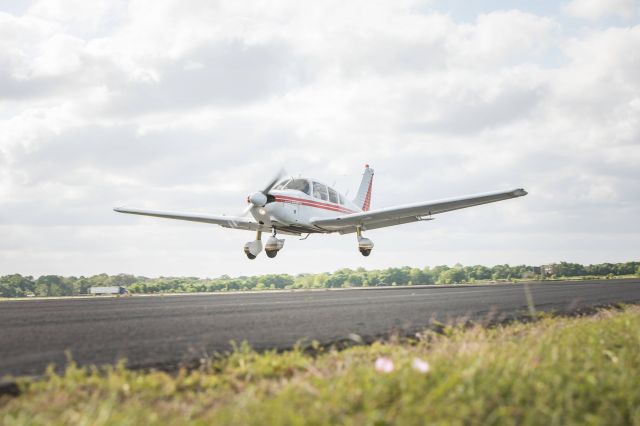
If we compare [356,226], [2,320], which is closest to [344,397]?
[2,320]

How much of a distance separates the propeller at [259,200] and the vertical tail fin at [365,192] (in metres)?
11.1

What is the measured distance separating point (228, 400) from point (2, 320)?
23.1ft

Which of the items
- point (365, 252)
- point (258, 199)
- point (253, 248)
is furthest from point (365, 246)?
point (258, 199)

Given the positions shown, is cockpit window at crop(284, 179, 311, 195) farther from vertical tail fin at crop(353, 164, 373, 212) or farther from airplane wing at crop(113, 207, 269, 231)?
vertical tail fin at crop(353, 164, 373, 212)

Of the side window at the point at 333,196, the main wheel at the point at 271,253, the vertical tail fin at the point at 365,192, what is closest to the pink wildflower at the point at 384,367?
the main wheel at the point at 271,253

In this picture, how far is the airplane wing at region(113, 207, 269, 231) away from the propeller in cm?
254

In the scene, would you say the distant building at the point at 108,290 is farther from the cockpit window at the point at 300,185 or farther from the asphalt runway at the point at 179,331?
the asphalt runway at the point at 179,331

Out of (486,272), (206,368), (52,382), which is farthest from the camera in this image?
(486,272)

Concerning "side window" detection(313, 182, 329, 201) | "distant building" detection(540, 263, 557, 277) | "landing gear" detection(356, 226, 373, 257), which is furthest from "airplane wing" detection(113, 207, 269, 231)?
"distant building" detection(540, 263, 557, 277)

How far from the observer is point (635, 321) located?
794 cm

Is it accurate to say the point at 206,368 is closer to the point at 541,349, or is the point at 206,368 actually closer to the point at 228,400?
the point at 228,400

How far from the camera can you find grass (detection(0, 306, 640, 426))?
124 inches

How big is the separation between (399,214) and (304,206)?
4.28m

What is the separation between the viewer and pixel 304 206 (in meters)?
23.5
